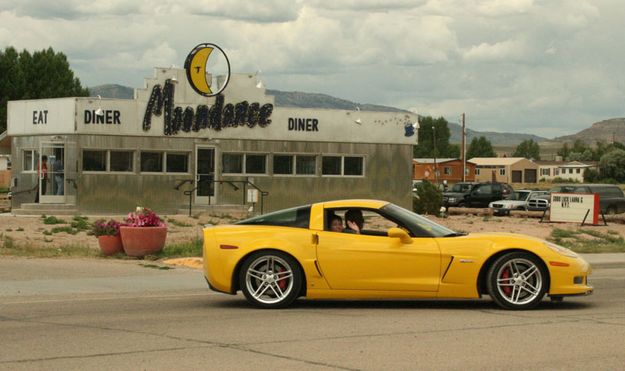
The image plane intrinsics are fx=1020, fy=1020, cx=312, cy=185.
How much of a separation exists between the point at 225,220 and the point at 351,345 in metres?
24.6

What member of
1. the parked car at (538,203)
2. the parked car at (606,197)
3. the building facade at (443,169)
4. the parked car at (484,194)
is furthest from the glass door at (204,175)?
the building facade at (443,169)

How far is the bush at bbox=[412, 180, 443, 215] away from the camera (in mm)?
40750

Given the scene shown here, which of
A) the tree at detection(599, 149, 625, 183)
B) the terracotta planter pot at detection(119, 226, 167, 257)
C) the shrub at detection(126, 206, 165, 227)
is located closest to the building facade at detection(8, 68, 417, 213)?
the shrub at detection(126, 206, 165, 227)

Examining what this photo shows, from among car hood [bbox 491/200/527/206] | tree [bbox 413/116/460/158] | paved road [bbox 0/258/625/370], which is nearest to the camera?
paved road [bbox 0/258/625/370]

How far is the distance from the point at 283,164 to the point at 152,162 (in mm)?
Answer: 5265

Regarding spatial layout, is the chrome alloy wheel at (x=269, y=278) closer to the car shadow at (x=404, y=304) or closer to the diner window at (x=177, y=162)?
the car shadow at (x=404, y=304)

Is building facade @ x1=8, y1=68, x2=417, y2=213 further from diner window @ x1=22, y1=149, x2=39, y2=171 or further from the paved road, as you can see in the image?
the paved road

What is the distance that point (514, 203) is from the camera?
166 feet

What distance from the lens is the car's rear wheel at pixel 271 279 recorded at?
41.7 ft

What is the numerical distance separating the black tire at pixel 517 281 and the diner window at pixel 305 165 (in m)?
28.2

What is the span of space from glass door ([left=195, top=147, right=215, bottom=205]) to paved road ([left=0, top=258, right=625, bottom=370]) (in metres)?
23.3

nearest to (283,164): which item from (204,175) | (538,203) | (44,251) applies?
(204,175)

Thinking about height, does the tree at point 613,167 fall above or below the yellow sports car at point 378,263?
above

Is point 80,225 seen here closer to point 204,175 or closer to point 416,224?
point 204,175
